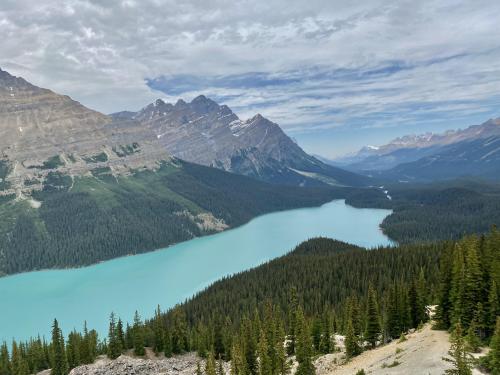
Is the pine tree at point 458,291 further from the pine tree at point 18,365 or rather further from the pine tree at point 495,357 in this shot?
the pine tree at point 18,365

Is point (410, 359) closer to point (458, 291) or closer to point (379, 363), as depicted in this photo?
point (379, 363)

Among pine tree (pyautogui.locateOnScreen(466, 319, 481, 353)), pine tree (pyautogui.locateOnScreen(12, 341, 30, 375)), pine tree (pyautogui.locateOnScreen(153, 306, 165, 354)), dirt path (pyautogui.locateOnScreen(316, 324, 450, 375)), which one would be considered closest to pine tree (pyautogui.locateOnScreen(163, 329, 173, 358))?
pine tree (pyautogui.locateOnScreen(153, 306, 165, 354))

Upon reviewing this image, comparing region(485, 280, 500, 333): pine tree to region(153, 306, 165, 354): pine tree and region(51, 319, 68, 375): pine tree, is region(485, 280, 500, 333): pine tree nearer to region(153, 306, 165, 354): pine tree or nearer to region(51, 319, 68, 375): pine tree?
region(153, 306, 165, 354): pine tree

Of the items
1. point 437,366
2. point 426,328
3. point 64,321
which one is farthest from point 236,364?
point 64,321

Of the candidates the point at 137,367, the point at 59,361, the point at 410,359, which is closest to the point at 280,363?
the point at 410,359

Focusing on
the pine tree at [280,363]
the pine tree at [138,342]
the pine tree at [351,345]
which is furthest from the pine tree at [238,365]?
the pine tree at [138,342]

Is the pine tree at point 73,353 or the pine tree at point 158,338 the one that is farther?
the pine tree at point 158,338

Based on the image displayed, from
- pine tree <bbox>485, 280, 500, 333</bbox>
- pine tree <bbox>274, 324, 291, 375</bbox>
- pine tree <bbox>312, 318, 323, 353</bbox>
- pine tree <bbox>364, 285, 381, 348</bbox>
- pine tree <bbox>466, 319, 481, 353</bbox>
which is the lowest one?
pine tree <bbox>312, 318, 323, 353</bbox>

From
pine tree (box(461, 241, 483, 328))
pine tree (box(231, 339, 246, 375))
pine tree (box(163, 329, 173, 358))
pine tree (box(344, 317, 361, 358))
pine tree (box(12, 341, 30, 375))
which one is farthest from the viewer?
pine tree (box(163, 329, 173, 358))

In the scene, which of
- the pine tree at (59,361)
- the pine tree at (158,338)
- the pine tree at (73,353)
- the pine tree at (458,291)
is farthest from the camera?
the pine tree at (158,338)

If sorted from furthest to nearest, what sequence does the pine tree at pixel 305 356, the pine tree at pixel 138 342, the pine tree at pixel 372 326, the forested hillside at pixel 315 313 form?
1. the pine tree at pixel 138 342
2. the pine tree at pixel 372 326
3. the pine tree at pixel 305 356
4. the forested hillside at pixel 315 313

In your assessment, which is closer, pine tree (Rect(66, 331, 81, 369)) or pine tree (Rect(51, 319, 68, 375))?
pine tree (Rect(51, 319, 68, 375))
